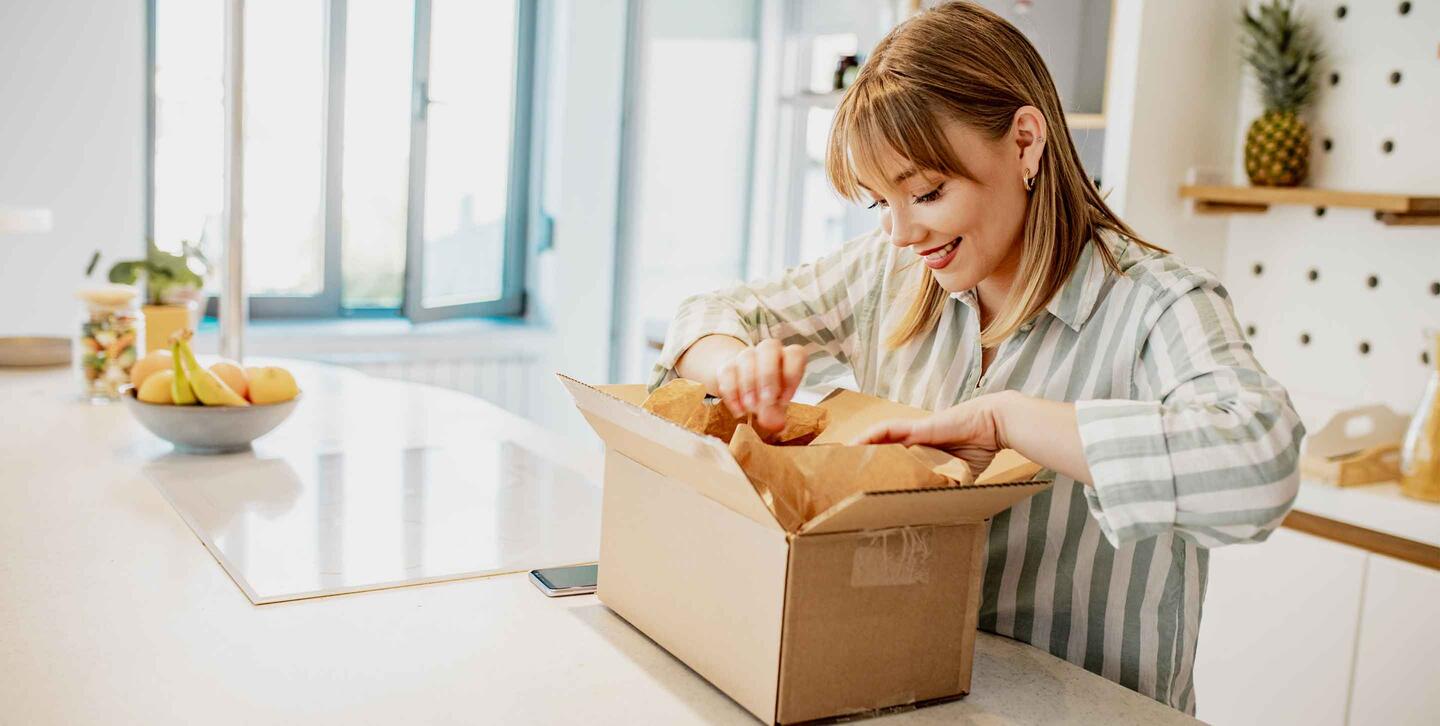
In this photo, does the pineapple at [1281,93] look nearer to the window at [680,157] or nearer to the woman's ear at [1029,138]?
the woman's ear at [1029,138]

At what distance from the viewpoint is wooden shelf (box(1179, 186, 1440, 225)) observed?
7.58 feet

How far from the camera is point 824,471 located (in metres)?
0.95

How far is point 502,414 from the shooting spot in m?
2.07

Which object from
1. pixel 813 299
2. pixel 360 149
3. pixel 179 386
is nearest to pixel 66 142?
pixel 360 149

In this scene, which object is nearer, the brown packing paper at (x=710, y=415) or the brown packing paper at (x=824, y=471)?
the brown packing paper at (x=824, y=471)

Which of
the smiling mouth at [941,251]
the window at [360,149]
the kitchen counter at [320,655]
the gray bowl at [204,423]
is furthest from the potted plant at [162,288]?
the smiling mouth at [941,251]

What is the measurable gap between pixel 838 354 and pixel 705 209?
9.46ft

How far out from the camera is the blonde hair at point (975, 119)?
1.15 m

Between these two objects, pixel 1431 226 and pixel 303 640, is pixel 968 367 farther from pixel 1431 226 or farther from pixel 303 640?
pixel 1431 226

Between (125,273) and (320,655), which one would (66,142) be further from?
(320,655)

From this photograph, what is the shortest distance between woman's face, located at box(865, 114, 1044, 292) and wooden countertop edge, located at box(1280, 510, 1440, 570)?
1286 millimetres

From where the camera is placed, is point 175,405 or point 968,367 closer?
point 968,367

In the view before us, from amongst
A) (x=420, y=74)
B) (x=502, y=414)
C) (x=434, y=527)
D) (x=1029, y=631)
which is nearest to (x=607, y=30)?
(x=420, y=74)

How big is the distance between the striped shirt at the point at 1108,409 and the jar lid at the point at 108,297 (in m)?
1.04
